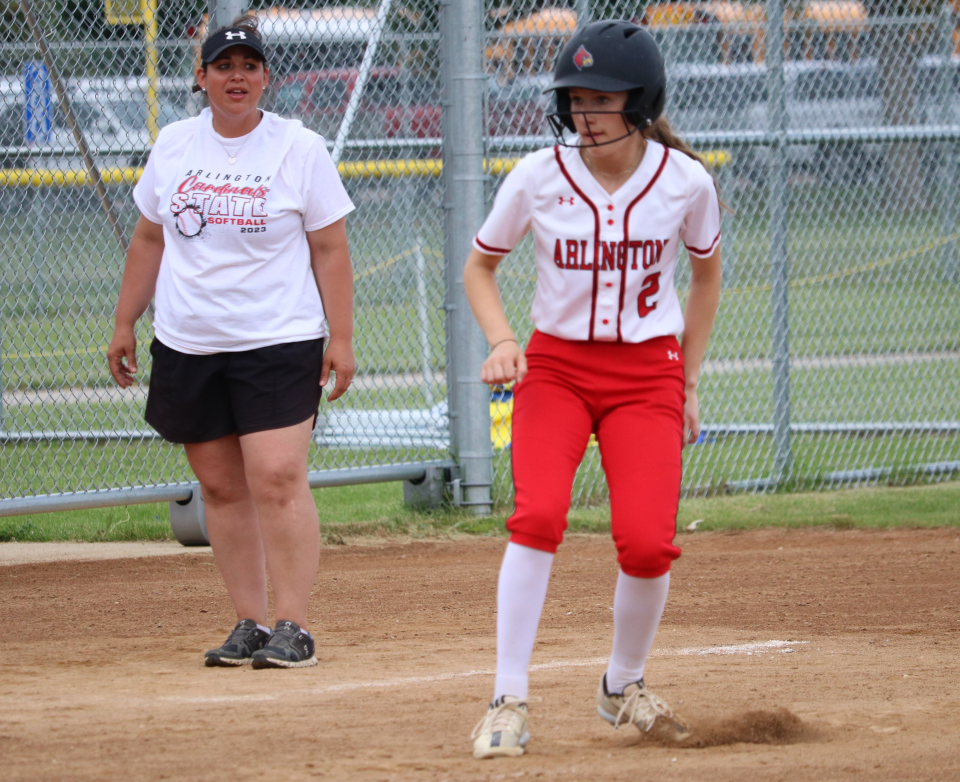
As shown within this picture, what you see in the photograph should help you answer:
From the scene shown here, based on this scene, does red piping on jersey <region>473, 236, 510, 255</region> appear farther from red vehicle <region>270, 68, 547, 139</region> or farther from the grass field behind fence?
red vehicle <region>270, 68, 547, 139</region>

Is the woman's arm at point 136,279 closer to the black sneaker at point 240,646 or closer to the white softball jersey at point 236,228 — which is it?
the white softball jersey at point 236,228

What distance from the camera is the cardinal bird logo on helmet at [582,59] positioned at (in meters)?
3.18

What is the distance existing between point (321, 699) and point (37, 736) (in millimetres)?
771

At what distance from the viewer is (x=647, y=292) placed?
3.29 meters

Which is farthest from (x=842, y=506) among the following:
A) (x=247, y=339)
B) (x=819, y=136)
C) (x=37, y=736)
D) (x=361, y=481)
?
(x=37, y=736)

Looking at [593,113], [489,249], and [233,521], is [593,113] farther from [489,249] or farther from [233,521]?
[233,521]

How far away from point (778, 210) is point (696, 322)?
4336 millimetres


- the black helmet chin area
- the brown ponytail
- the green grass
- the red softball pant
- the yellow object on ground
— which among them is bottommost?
the green grass

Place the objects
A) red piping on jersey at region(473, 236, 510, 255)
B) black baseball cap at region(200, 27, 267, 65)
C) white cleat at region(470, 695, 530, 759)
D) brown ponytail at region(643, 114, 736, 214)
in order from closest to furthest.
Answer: white cleat at region(470, 695, 530, 759), red piping on jersey at region(473, 236, 510, 255), brown ponytail at region(643, 114, 736, 214), black baseball cap at region(200, 27, 267, 65)

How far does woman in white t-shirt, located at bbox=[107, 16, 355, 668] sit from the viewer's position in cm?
395

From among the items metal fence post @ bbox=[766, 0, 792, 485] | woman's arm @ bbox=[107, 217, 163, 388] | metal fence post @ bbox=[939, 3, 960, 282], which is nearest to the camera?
woman's arm @ bbox=[107, 217, 163, 388]

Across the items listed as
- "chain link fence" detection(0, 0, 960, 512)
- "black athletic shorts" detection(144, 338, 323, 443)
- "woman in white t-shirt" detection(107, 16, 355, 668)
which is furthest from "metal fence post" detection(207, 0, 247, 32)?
"black athletic shorts" detection(144, 338, 323, 443)

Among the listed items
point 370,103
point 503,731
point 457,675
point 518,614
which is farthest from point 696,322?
point 370,103

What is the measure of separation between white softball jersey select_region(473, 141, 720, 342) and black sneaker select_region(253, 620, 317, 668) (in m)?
1.41
